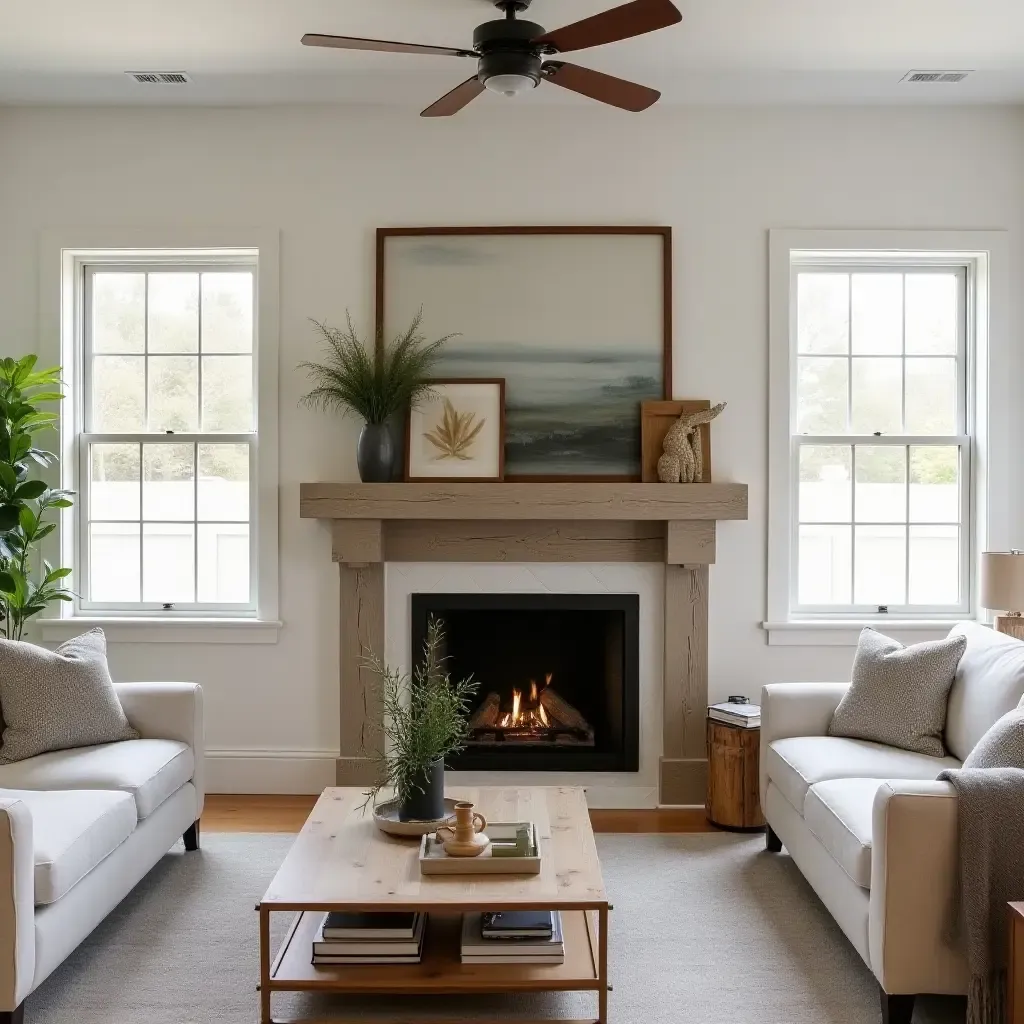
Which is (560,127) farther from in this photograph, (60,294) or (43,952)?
(43,952)

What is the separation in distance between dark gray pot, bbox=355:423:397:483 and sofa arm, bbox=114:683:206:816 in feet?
3.68

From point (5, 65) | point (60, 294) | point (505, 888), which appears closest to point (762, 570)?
point (505, 888)

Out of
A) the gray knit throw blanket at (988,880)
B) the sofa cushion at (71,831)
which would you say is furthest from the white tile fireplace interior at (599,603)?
the gray knit throw blanket at (988,880)

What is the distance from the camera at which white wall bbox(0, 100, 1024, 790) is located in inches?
177

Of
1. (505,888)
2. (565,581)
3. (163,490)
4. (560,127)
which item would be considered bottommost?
(505,888)

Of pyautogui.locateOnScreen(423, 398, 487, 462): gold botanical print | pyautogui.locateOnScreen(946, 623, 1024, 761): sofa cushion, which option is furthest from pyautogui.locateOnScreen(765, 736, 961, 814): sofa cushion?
pyautogui.locateOnScreen(423, 398, 487, 462): gold botanical print

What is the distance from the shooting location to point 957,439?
15.1ft

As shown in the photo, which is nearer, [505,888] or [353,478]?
[505,888]

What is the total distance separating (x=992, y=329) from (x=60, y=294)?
4.02m

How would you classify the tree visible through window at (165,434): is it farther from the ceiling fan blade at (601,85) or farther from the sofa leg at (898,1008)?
the sofa leg at (898,1008)

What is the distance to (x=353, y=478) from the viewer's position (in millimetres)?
4551

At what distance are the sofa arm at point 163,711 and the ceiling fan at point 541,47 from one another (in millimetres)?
2237

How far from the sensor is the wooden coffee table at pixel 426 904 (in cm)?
243

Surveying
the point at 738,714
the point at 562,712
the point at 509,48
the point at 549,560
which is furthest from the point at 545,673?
the point at 509,48
